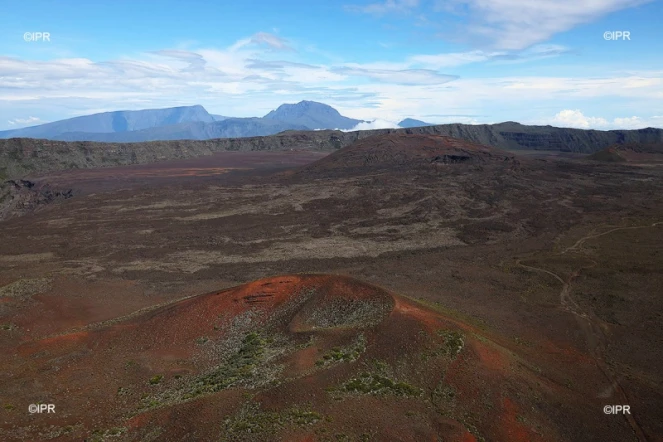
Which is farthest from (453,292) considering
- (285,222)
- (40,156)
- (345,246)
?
(40,156)

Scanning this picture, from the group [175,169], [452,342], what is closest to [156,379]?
[452,342]

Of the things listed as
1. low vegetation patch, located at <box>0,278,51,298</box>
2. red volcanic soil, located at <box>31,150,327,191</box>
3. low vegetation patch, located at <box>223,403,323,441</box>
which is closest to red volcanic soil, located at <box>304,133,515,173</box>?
red volcanic soil, located at <box>31,150,327,191</box>

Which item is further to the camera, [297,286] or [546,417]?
[297,286]

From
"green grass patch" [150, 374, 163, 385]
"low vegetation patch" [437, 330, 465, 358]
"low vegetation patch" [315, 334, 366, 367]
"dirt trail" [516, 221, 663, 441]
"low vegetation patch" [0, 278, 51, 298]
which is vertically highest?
"low vegetation patch" [437, 330, 465, 358]

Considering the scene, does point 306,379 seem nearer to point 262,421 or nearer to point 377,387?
point 262,421

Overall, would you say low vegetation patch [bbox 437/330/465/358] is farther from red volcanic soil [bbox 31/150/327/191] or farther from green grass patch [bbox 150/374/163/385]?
red volcanic soil [bbox 31/150/327/191]

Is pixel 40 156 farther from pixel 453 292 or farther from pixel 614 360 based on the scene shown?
pixel 614 360

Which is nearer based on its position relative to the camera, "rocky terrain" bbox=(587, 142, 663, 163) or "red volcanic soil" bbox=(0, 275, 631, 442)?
"red volcanic soil" bbox=(0, 275, 631, 442)
